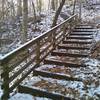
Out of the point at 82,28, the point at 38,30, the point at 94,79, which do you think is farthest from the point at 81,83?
the point at 38,30

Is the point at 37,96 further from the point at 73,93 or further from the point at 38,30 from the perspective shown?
the point at 38,30

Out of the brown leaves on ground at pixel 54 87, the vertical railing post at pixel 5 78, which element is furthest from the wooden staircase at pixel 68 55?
the vertical railing post at pixel 5 78

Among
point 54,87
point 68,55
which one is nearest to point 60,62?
point 68,55

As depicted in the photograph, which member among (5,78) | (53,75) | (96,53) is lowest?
(53,75)

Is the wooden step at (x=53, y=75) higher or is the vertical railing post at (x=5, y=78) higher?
the vertical railing post at (x=5, y=78)

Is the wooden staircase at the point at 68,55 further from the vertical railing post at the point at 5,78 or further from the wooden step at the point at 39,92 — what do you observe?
the vertical railing post at the point at 5,78

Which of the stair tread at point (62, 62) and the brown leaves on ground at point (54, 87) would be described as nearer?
the brown leaves on ground at point (54, 87)

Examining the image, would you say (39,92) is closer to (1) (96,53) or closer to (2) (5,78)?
(2) (5,78)

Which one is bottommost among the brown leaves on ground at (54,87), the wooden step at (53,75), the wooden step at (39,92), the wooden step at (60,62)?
the wooden step at (39,92)

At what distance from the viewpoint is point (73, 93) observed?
277 inches

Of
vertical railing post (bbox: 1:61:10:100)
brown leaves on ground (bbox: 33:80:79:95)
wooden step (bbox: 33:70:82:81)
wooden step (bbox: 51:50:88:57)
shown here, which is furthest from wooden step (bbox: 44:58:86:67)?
vertical railing post (bbox: 1:61:10:100)

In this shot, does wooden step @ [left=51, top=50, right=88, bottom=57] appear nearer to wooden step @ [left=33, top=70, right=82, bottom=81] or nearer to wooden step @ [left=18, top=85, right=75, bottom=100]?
wooden step @ [left=33, top=70, right=82, bottom=81]

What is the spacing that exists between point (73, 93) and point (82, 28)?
916 cm

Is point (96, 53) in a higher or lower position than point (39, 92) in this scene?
higher
